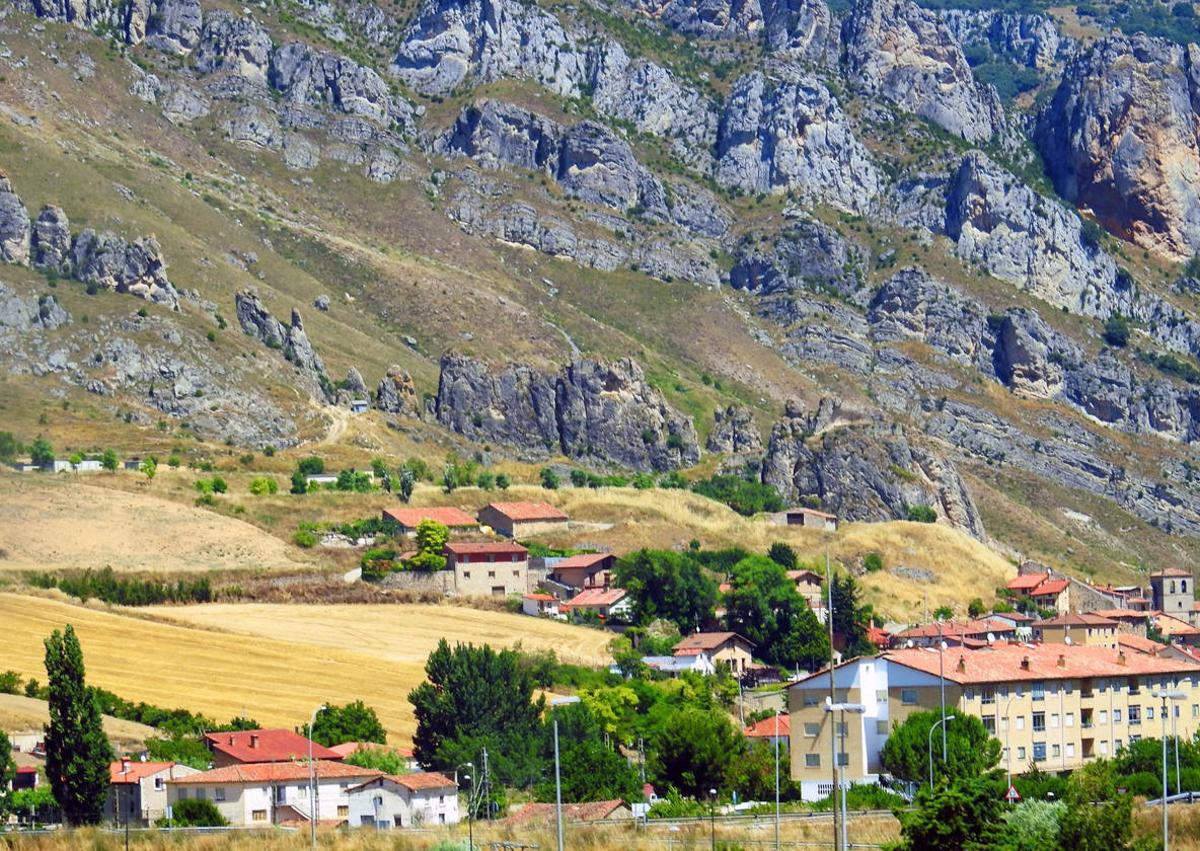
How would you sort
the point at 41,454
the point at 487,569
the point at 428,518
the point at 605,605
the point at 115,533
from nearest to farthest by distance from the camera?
1. the point at 605,605
2. the point at 115,533
3. the point at 487,569
4. the point at 428,518
5. the point at 41,454

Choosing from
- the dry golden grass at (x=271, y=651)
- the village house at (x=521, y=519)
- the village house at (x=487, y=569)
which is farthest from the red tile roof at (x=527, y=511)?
the dry golden grass at (x=271, y=651)

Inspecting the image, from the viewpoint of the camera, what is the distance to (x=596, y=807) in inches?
2995

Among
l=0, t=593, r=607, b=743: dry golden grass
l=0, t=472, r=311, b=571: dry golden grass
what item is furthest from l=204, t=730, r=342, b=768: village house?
l=0, t=472, r=311, b=571: dry golden grass

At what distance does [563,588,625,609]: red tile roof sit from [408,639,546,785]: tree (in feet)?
110

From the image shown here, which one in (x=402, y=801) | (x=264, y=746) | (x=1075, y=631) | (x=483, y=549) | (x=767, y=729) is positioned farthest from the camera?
(x=483, y=549)

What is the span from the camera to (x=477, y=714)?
3880 inches

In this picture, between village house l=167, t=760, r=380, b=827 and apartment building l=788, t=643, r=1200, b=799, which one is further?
apartment building l=788, t=643, r=1200, b=799

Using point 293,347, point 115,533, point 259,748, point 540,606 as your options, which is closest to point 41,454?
point 115,533

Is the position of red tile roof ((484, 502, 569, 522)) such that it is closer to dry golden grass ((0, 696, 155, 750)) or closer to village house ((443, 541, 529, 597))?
village house ((443, 541, 529, 597))

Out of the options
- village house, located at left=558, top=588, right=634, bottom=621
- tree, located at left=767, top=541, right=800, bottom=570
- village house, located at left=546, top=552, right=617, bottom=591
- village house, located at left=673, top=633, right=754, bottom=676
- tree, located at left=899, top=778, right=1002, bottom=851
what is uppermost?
tree, located at left=767, top=541, right=800, bottom=570

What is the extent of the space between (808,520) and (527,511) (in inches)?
833

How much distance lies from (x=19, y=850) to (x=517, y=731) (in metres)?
37.4

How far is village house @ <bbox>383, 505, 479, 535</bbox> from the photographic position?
150 metres

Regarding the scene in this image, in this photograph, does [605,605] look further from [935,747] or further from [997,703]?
[935,747]
